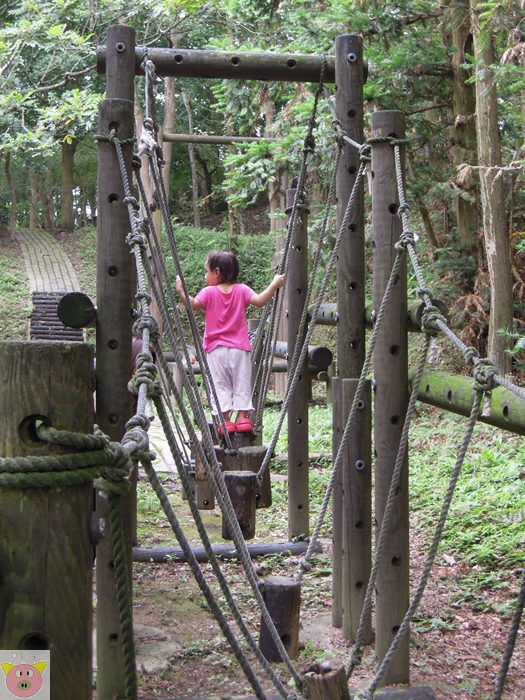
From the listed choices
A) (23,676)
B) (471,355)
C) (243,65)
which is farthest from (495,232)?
(23,676)

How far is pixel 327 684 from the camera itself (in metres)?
1.96

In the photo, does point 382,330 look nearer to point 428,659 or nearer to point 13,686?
point 428,659

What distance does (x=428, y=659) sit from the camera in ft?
10.4

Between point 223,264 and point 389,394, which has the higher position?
point 223,264

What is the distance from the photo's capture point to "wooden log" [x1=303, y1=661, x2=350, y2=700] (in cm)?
196

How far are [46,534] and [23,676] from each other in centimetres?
23

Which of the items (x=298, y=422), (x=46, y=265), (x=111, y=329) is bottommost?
(x=298, y=422)

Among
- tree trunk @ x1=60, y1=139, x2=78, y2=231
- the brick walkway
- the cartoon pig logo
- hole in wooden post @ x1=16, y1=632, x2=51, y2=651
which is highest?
tree trunk @ x1=60, y1=139, x2=78, y2=231

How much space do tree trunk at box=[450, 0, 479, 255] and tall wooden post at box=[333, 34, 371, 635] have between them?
458cm

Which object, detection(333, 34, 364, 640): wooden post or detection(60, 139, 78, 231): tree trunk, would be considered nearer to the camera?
detection(333, 34, 364, 640): wooden post

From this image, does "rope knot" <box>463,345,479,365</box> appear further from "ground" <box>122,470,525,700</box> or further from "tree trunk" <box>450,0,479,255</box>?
"tree trunk" <box>450,0,479,255</box>

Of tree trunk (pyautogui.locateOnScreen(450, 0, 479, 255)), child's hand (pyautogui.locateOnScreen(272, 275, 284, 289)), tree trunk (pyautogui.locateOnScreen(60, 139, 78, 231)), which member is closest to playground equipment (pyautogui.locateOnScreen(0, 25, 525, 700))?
child's hand (pyautogui.locateOnScreen(272, 275, 284, 289))

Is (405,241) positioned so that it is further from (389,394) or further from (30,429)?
(30,429)

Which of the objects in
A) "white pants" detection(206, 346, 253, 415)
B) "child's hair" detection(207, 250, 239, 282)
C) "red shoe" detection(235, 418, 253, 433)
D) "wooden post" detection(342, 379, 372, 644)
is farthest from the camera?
"child's hair" detection(207, 250, 239, 282)
